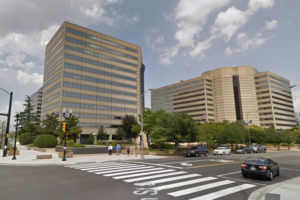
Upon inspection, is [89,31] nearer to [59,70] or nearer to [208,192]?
[59,70]

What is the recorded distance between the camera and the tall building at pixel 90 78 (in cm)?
6619

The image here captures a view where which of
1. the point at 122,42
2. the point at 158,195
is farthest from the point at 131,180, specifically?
the point at 122,42

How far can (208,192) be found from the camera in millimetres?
8656

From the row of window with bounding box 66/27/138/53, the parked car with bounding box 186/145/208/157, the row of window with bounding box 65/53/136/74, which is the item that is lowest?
the parked car with bounding box 186/145/208/157

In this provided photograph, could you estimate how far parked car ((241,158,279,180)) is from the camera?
11.7m

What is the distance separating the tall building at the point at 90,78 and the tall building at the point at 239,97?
49821mm

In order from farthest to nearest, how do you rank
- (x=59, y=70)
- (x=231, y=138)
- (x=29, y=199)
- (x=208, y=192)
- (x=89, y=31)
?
(x=89, y=31) → (x=59, y=70) → (x=231, y=138) → (x=208, y=192) → (x=29, y=199)

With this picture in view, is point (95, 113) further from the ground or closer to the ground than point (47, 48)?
closer to the ground

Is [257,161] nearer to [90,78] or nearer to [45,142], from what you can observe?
[45,142]

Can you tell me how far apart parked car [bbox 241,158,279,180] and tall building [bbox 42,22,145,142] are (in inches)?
2408

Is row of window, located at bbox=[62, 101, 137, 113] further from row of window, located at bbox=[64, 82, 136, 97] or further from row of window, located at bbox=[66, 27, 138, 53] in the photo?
row of window, located at bbox=[66, 27, 138, 53]

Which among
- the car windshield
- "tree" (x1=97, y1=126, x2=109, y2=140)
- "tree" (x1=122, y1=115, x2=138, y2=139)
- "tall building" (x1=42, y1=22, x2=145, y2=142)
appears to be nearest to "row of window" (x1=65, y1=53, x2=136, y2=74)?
"tall building" (x1=42, y1=22, x2=145, y2=142)

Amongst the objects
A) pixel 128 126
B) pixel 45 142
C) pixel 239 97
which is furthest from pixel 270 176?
pixel 239 97

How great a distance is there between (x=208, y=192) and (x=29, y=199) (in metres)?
7.46
